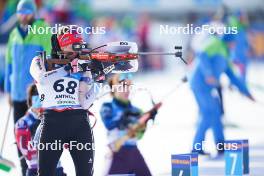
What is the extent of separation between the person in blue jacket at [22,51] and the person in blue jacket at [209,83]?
221 centimetres

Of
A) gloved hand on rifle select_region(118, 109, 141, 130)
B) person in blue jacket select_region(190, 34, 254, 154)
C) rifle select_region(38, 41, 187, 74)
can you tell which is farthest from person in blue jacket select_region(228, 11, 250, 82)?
rifle select_region(38, 41, 187, 74)

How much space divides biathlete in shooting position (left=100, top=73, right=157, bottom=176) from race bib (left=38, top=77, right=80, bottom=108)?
129cm

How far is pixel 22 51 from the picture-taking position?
848cm

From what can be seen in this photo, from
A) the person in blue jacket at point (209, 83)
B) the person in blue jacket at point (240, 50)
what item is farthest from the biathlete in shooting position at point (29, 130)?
the person in blue jacket at point (240, 50)

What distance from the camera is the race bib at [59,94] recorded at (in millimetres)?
6602

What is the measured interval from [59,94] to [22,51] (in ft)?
6.50

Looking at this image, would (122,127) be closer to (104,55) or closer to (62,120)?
(104,55)

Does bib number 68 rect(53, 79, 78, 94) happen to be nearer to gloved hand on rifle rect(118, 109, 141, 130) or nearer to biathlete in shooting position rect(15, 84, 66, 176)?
biathlete in shooting position rect(15, 84, 66, 176)

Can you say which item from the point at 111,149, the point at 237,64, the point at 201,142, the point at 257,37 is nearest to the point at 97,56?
the point at 111,149

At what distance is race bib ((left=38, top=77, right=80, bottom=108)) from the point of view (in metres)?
6.60

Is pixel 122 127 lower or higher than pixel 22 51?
lower

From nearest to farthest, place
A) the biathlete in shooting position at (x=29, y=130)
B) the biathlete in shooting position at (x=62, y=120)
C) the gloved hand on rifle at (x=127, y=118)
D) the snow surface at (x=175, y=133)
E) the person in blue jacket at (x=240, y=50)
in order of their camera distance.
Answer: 1. the biathlete in shooting position at (x=62, y=120)
2. the biathlete in shooting position at (x=29, y=130)
3. the gloved hand on rifle at (x=127, y=118)
4. the snow surface at (x=175, y=133)
5. the person in blue jacket at (x=240, y=50)

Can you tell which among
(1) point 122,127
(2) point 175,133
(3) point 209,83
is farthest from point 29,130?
(2) point 175,133

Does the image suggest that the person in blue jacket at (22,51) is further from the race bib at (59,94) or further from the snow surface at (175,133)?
the race bib at (59,94)
